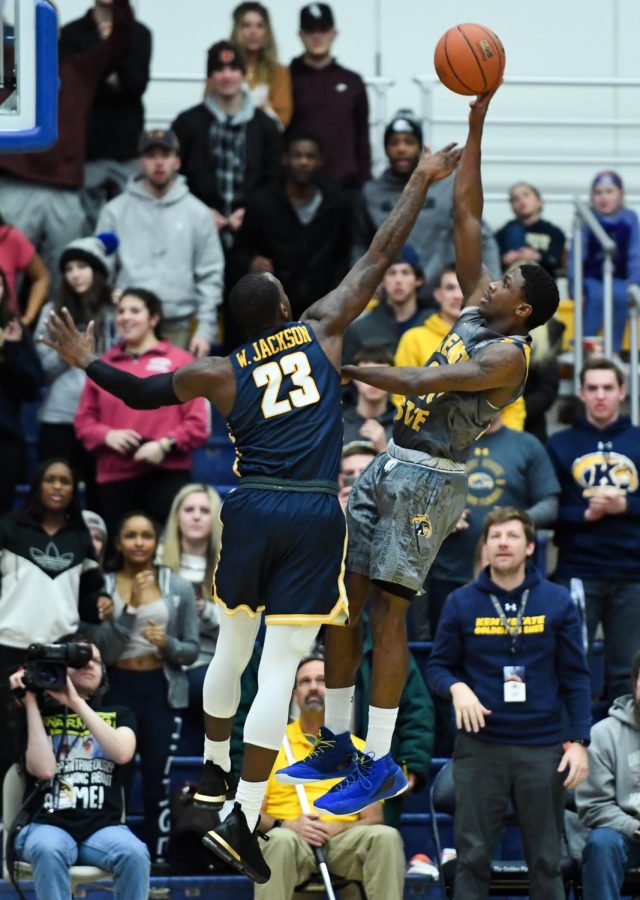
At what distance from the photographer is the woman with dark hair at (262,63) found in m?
13.4

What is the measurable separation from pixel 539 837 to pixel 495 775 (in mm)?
365

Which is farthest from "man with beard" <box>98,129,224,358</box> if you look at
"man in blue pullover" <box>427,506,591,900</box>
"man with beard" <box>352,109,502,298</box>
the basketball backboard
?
the basketball backboard

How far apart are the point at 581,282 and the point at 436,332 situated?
173 centimetres

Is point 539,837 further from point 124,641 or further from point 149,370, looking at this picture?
point 149,370

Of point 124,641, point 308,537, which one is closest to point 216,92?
point 124,641

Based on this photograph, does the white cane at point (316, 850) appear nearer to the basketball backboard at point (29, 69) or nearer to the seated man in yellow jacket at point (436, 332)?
the seated man in yellow jacket at point (436, 332)

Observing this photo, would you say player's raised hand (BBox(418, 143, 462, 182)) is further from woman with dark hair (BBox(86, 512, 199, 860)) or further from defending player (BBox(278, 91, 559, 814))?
woman with dark hair (BBox(86, 512, 199, 860))

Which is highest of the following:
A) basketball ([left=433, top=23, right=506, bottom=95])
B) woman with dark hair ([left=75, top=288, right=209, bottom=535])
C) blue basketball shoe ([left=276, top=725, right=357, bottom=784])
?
basketball ([left=433, top=23, right=506, bottom=95])

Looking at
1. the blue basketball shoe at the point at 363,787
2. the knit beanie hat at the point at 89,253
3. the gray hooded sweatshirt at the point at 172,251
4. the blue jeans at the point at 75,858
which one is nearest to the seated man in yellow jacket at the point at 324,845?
the blue jeans at the point at 75,858

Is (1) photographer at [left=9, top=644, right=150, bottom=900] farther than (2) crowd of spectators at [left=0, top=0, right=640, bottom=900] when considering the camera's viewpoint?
No

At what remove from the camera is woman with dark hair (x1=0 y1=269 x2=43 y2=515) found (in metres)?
11.2

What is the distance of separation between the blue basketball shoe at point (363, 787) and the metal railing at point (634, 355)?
5.35 meters

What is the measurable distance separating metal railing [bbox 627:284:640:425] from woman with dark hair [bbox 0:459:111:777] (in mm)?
3979

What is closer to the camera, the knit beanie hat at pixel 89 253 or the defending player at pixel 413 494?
the defending player at pixel 413 494
